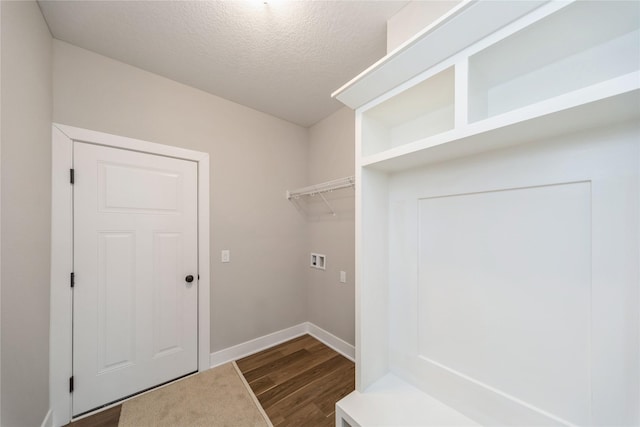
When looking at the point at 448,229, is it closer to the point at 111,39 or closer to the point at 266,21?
the point at 266,21

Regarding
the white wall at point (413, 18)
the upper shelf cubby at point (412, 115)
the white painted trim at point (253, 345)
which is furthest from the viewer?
the white painted trim at point (253, 345)

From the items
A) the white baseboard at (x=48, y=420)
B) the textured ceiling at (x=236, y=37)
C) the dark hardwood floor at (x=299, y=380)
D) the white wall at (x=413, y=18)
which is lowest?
the dark hardwood floor at (x=299, y=380)

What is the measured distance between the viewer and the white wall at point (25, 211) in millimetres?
1045

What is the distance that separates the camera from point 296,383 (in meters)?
1.93

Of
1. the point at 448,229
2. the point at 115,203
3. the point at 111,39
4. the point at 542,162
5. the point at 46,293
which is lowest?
the point at 46,293

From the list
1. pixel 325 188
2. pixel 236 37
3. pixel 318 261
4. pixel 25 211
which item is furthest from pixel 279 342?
pixel 236 37

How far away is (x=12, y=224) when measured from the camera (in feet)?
3.56

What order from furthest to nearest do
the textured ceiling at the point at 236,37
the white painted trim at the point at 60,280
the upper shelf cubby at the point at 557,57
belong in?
the white painted trim at the point at 60,280, the textured ceiling at the point at 236,37, the upper shelf cubby at the point at 557,57

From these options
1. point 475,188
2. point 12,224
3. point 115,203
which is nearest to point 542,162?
point 475,188

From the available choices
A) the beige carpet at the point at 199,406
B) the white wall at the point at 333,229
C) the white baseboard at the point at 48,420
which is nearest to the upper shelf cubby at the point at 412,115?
the white wall at the point at 333,229

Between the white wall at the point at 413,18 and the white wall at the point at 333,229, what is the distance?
996mm

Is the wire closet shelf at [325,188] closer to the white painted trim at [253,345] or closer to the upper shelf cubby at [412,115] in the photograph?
the upper shelf cubby at [412,115]

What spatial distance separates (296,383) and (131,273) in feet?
5.23

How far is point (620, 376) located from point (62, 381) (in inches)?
112
